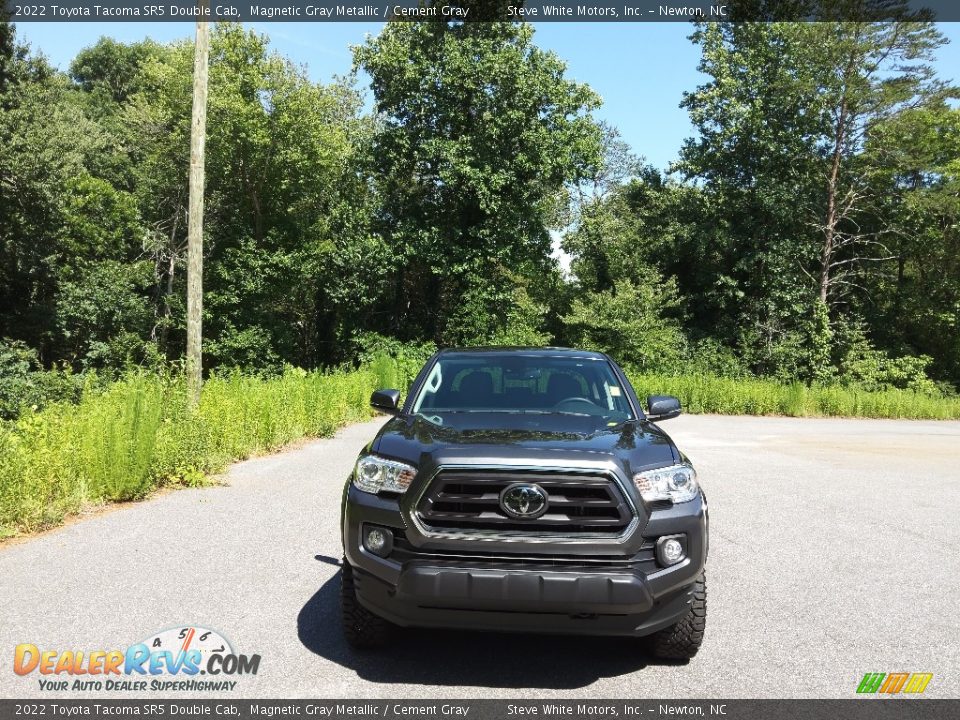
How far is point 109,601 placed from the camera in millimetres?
4883

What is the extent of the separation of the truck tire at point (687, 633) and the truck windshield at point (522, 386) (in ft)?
4.23

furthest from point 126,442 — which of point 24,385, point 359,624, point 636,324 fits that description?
point 636,324

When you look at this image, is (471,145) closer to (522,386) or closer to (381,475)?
(522,386)

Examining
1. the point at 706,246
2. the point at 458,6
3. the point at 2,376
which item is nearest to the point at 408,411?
the point at 2,376

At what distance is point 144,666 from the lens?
400cm

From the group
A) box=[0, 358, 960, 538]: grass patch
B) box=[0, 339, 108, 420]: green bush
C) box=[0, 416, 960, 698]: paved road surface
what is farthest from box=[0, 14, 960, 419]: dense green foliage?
box=[0, 416, 960, 698]: paved road surface

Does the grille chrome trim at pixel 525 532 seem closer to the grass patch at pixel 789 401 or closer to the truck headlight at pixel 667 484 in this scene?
the truck headlight at pixel 667 484

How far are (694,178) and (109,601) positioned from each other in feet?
132

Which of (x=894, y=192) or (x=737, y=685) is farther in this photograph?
(x=894, y=192)

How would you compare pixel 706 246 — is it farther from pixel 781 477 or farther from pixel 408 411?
pixel 408 411

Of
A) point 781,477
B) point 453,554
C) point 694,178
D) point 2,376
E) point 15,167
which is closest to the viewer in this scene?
point 453,554

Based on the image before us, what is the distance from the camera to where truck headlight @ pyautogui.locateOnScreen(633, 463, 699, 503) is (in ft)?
12.7

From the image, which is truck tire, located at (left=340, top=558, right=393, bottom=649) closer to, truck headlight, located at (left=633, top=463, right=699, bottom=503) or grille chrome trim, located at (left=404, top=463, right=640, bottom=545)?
grille chrome trim, located at (left=404, top=463, right=640, bottom=545)

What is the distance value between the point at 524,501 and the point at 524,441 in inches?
15.6
